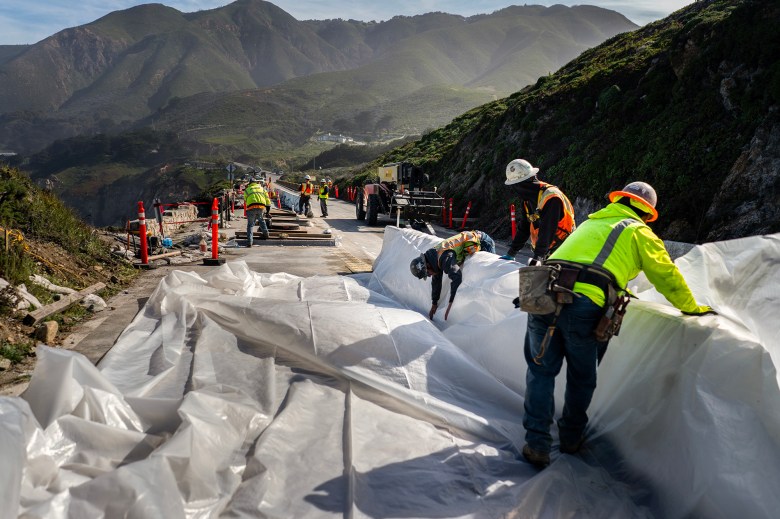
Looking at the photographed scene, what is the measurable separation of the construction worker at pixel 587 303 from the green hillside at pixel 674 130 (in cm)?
816

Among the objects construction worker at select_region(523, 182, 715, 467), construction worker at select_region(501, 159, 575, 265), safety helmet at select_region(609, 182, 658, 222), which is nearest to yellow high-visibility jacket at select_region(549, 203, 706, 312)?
construction worker at select_region(523, 182, 715, 467)

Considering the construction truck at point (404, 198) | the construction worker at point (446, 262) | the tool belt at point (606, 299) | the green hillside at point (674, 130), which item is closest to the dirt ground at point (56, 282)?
the construction worker at point (446, 262)

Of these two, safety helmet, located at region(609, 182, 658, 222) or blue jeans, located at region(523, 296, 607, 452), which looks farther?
safety helmet, located at region(609, 182, 658, 222)

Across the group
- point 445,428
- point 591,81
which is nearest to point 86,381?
point 445,428

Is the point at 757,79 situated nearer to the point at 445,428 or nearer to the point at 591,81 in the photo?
the point at 591,81

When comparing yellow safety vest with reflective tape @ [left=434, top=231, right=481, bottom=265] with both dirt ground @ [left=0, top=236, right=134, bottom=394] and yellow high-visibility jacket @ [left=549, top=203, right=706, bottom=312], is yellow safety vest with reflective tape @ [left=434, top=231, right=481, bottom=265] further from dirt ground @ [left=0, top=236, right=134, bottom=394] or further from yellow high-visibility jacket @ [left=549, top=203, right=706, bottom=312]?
dirt ground @ [left=0, top=236, right=134, bottom=394]

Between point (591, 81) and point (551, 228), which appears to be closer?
point (551, 228)

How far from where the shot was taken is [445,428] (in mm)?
3654

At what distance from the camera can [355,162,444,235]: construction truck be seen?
61.6 feet

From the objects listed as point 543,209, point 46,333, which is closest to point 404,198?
point 543,209

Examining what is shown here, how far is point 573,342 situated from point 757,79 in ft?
40.0

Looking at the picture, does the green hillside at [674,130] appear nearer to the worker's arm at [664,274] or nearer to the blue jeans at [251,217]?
the blue jeans at [251,217]

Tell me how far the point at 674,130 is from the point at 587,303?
494 inches

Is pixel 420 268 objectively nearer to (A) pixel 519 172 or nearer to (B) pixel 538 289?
(A) pixel 519 172
